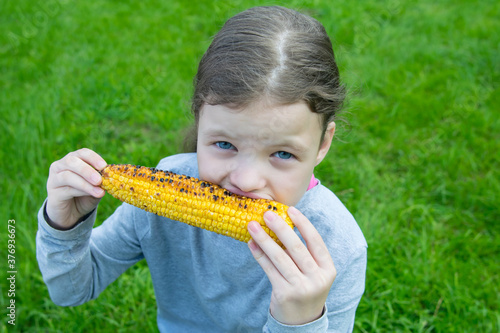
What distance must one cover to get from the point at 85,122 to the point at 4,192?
103 centimetres

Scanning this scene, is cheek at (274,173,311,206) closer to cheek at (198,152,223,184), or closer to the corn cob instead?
the corn cob

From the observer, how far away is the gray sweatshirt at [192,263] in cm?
189

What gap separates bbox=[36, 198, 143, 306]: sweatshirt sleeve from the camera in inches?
74.2

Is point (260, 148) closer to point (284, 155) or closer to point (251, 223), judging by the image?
point (284, 155)

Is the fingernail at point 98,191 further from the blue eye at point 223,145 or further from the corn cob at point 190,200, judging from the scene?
the blue eye at point 223,145

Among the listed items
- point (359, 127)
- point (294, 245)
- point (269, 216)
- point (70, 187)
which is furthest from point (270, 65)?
point (359, 127)

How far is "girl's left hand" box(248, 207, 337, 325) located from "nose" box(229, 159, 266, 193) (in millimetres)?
132

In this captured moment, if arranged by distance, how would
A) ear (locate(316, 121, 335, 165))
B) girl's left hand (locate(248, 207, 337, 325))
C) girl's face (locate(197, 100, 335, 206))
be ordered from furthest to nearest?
ear (locate(316, 121, 335, 165))
girl's face (locate(197, 100, 335, 206))
girl's left hand (locate(248, 207, 337, 325))

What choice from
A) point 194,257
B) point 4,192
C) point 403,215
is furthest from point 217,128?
point 4,192

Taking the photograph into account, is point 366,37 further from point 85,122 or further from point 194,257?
point 194,257

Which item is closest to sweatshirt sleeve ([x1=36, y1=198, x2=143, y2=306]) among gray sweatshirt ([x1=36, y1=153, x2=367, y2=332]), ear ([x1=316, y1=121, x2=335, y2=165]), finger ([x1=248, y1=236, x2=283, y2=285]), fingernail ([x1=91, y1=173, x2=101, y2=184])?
gray sweatshirt ([x1=36, y1=153, x2=367, y2=332])

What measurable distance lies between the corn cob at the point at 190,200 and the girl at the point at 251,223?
0.17 feet

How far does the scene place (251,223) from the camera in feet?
4.94

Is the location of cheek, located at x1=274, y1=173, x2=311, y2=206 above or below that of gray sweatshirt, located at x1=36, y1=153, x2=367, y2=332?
above
